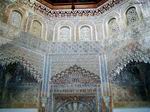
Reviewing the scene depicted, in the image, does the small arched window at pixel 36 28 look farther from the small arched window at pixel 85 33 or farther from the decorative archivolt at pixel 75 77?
the decorative archivolt at pixel 75 77

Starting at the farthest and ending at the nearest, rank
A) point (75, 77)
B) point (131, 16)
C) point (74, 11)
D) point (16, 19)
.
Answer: point (74, 11)
point (16, 19)
point (131, 16)
point (75, 77)

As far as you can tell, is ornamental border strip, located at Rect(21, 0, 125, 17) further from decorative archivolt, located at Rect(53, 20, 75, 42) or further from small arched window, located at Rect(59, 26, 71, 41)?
small arched window, located at Rect(59, 26, 71, 41)

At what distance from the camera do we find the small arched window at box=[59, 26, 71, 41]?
9367 mm

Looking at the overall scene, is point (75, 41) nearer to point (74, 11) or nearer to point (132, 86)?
point (74, 11)

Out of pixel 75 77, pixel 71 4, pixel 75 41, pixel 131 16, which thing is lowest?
pixel 75 77

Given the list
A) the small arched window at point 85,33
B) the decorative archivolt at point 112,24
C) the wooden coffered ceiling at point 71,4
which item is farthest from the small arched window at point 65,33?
the decorative archivolt at point 112,24

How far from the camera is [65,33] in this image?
9.54 metres

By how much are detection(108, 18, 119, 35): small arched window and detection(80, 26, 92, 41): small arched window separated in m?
→ 0.95

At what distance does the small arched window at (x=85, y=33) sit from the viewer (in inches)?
367

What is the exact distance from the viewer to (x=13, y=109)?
7570 millimetres

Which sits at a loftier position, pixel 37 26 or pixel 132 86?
pixel 37 26

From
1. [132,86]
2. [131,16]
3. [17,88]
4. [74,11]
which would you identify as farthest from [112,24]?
[17,88]

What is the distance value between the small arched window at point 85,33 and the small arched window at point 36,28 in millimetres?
1931

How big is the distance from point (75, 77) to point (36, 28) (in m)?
2.93
